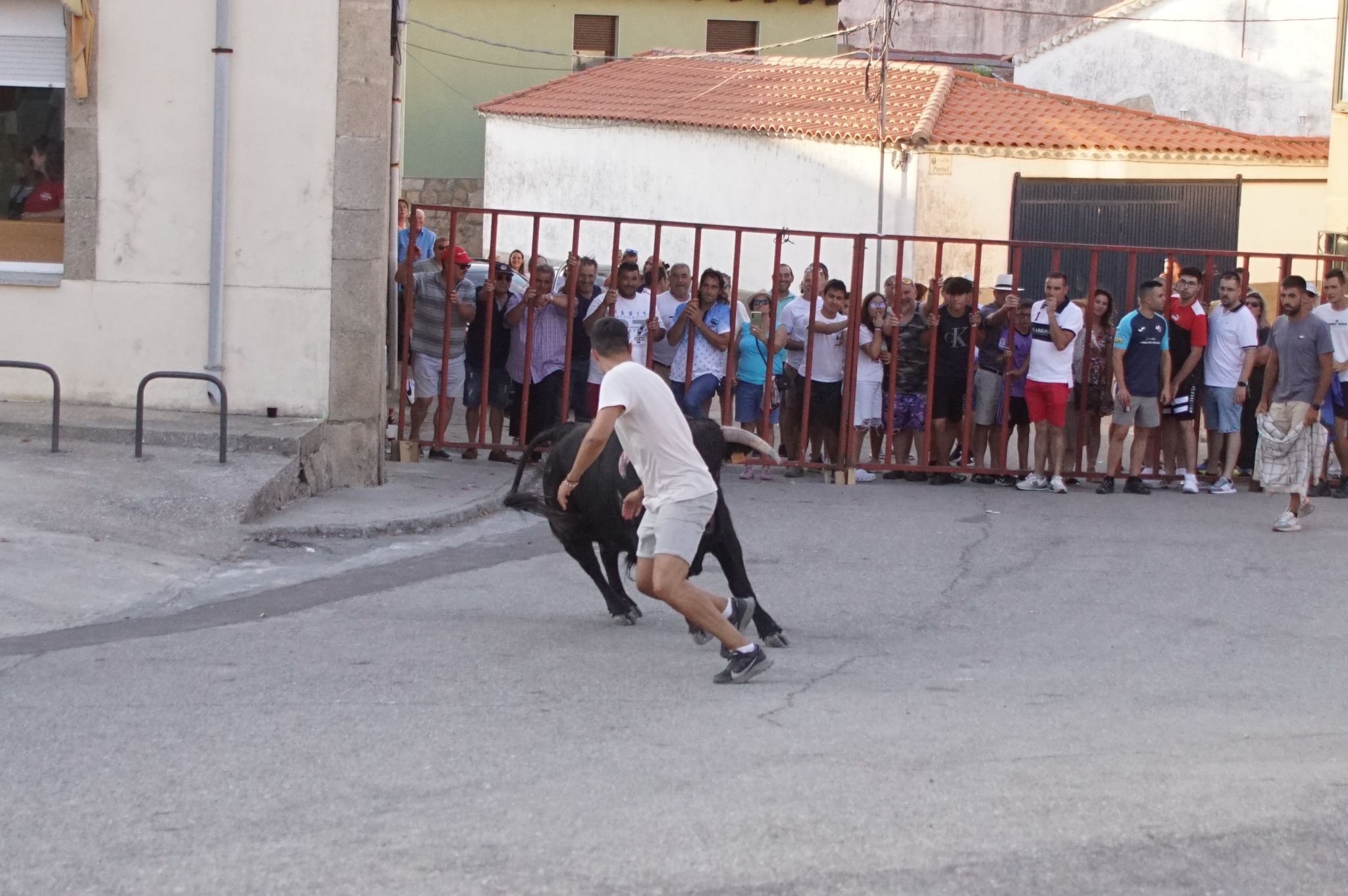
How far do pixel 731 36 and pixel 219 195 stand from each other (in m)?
31.4

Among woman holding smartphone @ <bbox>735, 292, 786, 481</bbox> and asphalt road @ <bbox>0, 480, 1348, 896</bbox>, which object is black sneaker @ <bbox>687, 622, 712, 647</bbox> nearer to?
asphalt road @ <bbox>0, 480, 1348, 896</bbox>

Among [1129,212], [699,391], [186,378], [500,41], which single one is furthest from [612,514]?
[500,41]

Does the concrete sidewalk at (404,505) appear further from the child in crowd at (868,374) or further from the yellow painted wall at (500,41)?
the yellow painted wall at (500,41)

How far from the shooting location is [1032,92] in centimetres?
2908

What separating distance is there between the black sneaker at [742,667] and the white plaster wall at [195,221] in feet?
20.6

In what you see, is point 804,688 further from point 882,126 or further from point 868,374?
point 882,126

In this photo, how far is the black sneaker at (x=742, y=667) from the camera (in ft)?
22.1

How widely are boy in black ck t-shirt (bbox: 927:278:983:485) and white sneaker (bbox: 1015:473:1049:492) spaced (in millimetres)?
704

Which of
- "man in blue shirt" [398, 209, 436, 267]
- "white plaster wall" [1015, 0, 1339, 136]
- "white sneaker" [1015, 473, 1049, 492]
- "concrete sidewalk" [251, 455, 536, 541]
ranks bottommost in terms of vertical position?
"concrete sidewalk" [251, 455, 536, 541]

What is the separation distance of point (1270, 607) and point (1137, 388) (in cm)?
452

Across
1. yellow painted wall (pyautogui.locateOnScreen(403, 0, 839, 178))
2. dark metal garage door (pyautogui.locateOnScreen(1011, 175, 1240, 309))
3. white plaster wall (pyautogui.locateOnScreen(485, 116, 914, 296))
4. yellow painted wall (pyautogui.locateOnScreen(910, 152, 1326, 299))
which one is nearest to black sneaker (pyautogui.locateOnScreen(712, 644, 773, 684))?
white plaster wall (pyautogui.locateOnScreen(485, 116, 914, 296))

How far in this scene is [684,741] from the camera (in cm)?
585

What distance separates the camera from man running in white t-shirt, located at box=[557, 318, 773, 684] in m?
6.73

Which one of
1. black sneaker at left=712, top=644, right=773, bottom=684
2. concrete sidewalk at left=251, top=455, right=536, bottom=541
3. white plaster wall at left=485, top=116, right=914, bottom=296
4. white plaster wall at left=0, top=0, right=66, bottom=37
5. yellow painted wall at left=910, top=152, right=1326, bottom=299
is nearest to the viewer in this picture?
black sneaker at left=712, top=644, right=773, bottom=684
